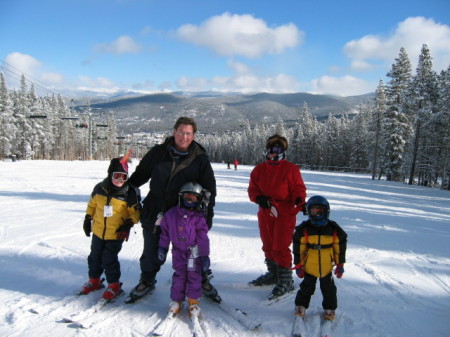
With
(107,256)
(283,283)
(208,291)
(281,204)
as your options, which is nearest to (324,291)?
(283,283)

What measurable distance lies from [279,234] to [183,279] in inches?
54.2

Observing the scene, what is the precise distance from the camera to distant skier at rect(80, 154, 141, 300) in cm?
384

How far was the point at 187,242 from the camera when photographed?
348 cm

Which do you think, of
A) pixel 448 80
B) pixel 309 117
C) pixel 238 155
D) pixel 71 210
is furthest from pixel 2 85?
pixel 238 155

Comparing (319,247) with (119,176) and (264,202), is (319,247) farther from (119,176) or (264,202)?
(119,176)

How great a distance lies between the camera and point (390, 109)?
32.1 metres

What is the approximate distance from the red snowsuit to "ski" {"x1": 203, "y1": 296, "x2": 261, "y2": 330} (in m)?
0.91

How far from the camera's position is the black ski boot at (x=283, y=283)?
4.04m

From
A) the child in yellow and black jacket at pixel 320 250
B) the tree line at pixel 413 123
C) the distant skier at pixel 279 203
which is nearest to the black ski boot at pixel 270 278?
the distant skier at pixel 279 203

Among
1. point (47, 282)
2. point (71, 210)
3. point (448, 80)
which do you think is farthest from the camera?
point (448, 80)

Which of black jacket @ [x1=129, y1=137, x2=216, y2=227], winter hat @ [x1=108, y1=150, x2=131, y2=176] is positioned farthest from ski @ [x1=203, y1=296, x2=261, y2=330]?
winter hat @ [x1=108, y1=150, x2=131, y2=176]

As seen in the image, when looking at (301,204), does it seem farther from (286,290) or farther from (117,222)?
(117,222)

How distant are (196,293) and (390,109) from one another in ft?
113

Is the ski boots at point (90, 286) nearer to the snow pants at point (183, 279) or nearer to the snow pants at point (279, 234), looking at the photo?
the snow pants at point (183, 279)
